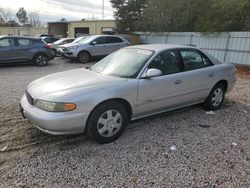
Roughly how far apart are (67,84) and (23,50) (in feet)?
29.3

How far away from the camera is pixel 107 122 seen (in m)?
3.82

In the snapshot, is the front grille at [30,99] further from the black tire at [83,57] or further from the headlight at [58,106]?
the black tire at [83,57]

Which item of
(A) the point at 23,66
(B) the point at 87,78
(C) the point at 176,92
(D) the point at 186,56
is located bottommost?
(A) the point at 23,66

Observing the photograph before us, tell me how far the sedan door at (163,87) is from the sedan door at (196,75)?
7.0 inches

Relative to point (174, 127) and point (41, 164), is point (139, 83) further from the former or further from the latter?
point (41, 164)

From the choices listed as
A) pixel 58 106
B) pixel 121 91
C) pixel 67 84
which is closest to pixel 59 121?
pixel 58 106

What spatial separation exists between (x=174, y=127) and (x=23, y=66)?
31.8 ft

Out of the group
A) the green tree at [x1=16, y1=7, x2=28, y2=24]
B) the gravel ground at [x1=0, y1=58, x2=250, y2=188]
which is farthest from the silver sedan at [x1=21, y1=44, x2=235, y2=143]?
the green tree at [x1=16, y1=7, x2=28, y2=24]

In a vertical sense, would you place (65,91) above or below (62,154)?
above

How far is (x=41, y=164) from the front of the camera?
3.28 metres

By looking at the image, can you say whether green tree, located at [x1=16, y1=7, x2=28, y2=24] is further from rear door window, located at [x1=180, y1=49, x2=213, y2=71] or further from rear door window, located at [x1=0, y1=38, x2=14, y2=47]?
rear door window, located at [x1=180, y1=49, x2=213, y2=71]

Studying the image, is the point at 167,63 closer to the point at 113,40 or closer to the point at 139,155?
the point at 139,155

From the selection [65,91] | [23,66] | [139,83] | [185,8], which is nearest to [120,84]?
[139,83]

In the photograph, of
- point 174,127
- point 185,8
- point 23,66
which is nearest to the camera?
point 174,127
